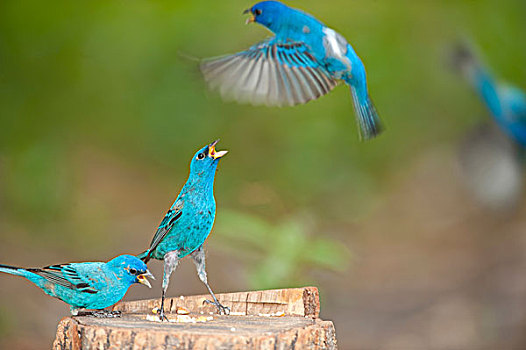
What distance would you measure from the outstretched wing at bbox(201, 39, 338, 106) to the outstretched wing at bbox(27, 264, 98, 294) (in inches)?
33.8

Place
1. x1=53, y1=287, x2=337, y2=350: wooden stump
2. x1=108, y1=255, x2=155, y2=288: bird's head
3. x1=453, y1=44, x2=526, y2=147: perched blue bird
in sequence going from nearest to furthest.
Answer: x1=53, y1=287, x2=337, y2=350: wooden stump < x1=108, y1=255, x2=155, y2=288: bird's head < x1=453, y1=44, x2=526, y2=147: perched blue bird

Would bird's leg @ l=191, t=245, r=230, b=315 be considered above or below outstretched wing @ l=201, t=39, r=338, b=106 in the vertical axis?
below

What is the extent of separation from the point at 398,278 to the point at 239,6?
9.97ft

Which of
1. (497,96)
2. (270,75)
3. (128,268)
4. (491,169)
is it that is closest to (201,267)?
(128,268)

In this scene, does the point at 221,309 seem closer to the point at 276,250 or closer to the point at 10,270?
the point at 10,270

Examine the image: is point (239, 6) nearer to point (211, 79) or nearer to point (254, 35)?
point (254, 35)

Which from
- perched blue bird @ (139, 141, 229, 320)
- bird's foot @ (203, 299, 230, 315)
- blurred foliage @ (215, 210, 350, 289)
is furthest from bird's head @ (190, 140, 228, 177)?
blurred foliage @ (215, 210, 350, 289)

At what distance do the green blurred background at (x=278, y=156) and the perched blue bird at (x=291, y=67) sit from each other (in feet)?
9.29

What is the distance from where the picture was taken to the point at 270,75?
2.47m

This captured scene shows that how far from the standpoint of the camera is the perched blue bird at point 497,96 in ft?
17.4

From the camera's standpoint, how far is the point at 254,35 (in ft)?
20.0

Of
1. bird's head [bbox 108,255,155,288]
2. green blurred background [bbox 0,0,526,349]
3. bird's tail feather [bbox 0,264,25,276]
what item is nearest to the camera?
bird's tail feather [bbox 0,264,25,276]

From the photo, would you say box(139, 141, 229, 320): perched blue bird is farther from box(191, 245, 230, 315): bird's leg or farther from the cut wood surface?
the cut wood surface

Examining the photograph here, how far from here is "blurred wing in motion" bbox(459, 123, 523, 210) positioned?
6.03 meters
